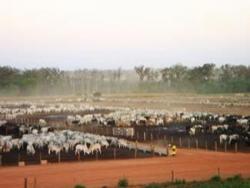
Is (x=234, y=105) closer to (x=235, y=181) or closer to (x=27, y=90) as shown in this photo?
(x=235, y=181)

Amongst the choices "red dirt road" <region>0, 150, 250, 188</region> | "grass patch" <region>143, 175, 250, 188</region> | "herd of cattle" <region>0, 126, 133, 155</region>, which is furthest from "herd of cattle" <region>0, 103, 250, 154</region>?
"grass patch" <region>143, 175, 250, 188</region>

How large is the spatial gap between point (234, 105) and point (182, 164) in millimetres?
48604

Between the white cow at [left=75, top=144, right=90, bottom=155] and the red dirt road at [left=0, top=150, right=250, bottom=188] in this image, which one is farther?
the white cow at [left=75, top=144, right=90, bottom=155]

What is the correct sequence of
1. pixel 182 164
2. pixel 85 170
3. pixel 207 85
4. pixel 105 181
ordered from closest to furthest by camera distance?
pixel 105 181 → pixel 85 170 → pixel 182 164 → pixel 207 85

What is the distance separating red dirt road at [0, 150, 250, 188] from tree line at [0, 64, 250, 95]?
8493cm

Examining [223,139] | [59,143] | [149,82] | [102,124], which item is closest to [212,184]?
[59,143]

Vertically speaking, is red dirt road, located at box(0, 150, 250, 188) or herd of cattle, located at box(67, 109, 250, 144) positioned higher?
herd of cattle, located at box(67, 109, 250, 144)

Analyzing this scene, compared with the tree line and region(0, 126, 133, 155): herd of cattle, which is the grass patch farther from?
the tree line

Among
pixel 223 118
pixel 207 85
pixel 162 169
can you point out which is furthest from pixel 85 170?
pixel 207 85

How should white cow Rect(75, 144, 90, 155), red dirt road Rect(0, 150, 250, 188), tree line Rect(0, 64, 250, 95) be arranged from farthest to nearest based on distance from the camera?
tree line Rect(0, 64, 250, 95), white cow Rect(75, 144, 90, 155), red dirt road Rect(0, 150, 250, 188)

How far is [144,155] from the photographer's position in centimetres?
3136

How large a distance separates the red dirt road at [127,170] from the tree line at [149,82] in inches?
3344

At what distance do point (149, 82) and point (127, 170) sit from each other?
120 m

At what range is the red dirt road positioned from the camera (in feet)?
76.0
